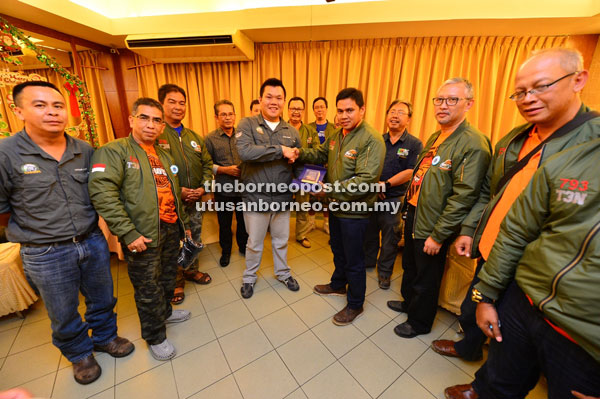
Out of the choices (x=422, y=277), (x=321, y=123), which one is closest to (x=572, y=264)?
(x=422, y=277)

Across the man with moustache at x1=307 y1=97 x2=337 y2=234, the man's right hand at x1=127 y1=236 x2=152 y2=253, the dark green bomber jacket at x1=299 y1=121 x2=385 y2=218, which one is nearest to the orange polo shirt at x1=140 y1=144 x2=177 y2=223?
the man's right hand at x1=127 y1=236 x2=152 y2=253

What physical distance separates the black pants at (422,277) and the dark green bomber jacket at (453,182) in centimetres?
16

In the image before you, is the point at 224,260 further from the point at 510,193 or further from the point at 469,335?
the point at 510,193

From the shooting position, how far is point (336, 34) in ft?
10.6

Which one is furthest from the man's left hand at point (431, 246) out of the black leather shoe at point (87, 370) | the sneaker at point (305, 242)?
the black leather shoe at point (87, 370)

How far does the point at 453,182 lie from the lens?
147 centimetres

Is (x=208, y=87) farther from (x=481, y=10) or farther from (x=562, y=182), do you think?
(x=562, y=182)

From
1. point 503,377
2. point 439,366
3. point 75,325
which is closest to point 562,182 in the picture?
point 503,377

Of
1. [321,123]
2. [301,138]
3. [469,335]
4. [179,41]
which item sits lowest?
[469,335]

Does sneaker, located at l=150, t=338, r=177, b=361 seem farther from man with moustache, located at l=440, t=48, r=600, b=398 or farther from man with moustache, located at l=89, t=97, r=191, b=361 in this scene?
man with moustache, located at l=440, t=48, r=600, b=398

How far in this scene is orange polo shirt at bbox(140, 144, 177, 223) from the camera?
1.54 meters

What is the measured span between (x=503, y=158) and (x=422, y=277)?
36.3 inches

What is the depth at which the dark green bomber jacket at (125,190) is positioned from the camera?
4.34 ft

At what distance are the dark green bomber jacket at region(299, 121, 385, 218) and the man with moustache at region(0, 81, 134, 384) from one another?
64.4 inches
